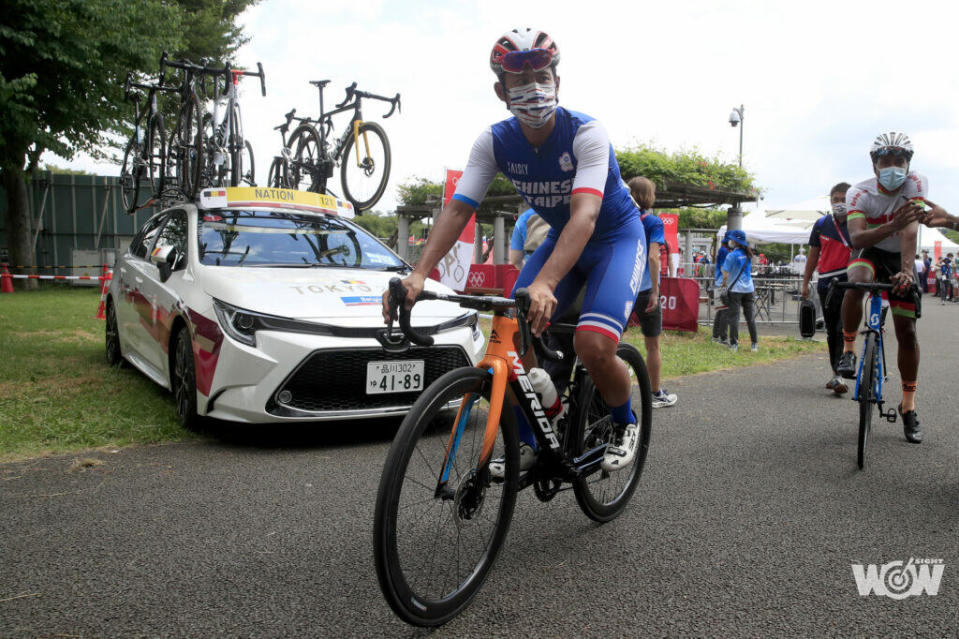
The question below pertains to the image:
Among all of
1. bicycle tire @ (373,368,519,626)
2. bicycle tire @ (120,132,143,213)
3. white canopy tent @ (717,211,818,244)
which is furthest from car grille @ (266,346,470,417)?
white canopy tent @ (717,211,818,244)

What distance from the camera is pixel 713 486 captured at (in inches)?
152

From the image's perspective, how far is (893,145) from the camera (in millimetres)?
4582

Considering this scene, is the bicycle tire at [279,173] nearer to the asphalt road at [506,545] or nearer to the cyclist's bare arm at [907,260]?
the asphalt road at [506,545]

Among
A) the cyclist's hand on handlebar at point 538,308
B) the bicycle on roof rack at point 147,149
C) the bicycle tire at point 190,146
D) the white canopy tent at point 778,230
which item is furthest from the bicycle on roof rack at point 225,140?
the white canopy tent at point 778,230

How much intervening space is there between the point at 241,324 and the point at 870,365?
12.4 ft

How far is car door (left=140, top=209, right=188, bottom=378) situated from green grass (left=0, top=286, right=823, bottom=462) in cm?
42

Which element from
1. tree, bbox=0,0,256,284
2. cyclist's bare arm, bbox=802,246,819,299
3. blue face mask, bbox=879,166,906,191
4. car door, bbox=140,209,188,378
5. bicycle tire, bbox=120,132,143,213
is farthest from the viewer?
bicycle tire, bbox=120,132,143,213

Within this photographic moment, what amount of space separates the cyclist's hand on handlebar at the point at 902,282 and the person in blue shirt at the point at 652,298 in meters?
1.63

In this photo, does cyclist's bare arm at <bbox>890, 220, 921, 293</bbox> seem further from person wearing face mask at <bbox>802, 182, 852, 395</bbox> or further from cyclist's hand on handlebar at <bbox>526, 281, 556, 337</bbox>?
cyclist's hand on handlebar at <bbox>526, 281, 556, 337</bbox>

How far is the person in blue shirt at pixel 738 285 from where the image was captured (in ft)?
34.7

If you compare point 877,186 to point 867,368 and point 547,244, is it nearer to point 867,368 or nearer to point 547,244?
point 867,368

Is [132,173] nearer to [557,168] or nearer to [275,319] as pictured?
[275,319]

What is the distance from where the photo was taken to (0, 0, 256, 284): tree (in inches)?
442

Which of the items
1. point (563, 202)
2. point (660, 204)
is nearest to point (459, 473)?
point (563, 202)
